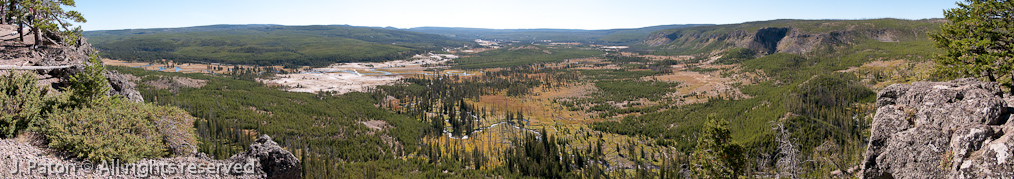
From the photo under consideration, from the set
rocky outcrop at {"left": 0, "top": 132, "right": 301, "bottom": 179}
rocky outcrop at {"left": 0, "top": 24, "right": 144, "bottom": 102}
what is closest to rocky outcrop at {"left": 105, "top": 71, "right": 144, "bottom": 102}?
rocky outcrop at {"left": 0, "top": 24, "right": 144, "bottom": 102}

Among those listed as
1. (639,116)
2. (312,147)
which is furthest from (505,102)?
(312,147)

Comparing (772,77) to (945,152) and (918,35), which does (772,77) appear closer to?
(918,35)

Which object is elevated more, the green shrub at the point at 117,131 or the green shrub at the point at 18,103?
the green shrub at the point at 18,103

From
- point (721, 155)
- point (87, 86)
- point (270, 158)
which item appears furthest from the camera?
point (721, 155)

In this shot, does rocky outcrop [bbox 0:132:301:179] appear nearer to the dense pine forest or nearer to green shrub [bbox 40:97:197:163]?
green shrub [bbox 40:97:197:163]

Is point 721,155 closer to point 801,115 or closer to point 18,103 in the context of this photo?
point 18,103

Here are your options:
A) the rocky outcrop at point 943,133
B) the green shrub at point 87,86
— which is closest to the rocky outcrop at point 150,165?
the green shrub at point 87,86

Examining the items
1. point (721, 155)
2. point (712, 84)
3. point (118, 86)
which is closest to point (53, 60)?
point (118, 86)

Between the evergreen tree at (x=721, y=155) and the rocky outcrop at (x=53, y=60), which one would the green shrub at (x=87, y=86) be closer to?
the rocky outcrop at (x=53, y=60)
